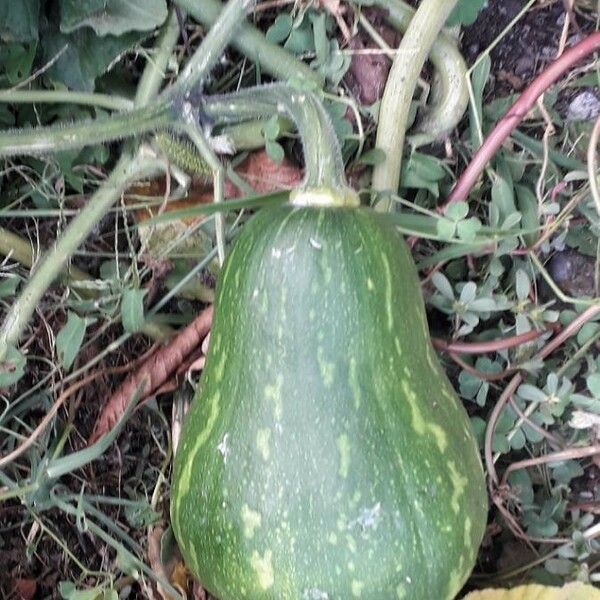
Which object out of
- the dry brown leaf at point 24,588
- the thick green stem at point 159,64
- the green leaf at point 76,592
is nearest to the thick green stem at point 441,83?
the thick green stem at point 159,64

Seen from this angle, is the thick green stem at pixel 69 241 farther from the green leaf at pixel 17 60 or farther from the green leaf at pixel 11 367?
the green leaf at pixel 17 60

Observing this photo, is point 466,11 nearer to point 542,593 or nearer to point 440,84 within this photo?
point 440,84

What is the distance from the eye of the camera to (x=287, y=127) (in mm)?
1450

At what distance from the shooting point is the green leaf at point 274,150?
1.42 m

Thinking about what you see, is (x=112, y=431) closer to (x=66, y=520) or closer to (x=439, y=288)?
(x=66, y=520)

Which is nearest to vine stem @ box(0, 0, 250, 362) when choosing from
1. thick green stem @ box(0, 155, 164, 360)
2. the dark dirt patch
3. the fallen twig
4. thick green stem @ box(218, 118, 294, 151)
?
thick green stem @ box(0, 155, 164, 360)

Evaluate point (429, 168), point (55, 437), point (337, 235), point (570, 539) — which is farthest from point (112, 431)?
point (570, 539)

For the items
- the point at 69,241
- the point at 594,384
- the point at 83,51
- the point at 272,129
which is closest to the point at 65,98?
the point at 83,51

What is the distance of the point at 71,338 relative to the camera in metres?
1.42

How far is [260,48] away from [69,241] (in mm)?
443

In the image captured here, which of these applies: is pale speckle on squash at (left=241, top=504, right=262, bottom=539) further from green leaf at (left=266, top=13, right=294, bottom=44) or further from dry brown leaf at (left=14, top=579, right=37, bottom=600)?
green leaf at (left=266, top=13, right=294, bottom=44)

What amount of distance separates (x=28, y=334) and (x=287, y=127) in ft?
1.87

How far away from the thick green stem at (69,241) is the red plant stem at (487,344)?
552mm

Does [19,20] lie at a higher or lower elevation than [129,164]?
higher
